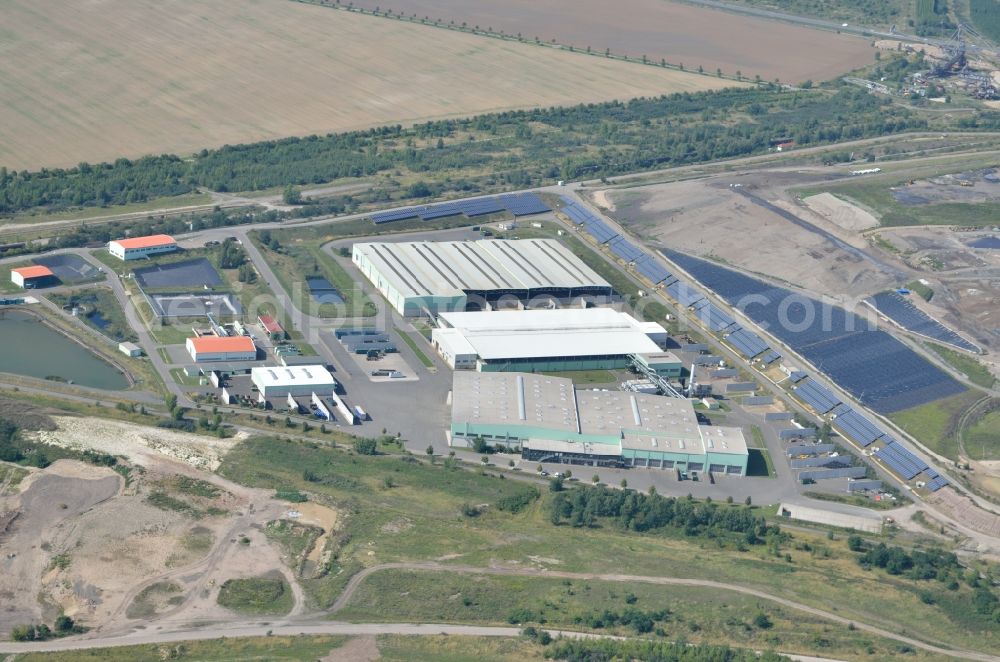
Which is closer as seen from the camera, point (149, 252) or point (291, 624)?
Result: point (291, 624)

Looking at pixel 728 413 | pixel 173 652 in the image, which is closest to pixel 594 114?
pixel 728 413

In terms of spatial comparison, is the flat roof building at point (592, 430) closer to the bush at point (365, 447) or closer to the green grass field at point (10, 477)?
the bush at point (365, 447)

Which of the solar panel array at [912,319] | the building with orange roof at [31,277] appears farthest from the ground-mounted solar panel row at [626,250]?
the building with orange roof at [31,277]

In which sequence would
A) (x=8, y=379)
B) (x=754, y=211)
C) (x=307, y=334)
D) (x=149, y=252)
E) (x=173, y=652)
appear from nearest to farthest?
1. (x=173, y=652)
2. (x=8, y=379)
3. (x=307, y=334)
4. (x=149, y=252)
5. (x=754, y=211)

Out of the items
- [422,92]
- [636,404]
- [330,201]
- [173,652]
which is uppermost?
[422,92]

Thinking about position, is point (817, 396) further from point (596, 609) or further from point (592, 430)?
point (596, 609)

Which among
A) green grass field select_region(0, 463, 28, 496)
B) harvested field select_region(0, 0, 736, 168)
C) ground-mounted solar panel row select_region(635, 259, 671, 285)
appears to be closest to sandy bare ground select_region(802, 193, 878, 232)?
ground-mounted solar panel row select_region(635, 259, 671, 285)

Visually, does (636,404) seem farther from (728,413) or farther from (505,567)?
(505,567)
